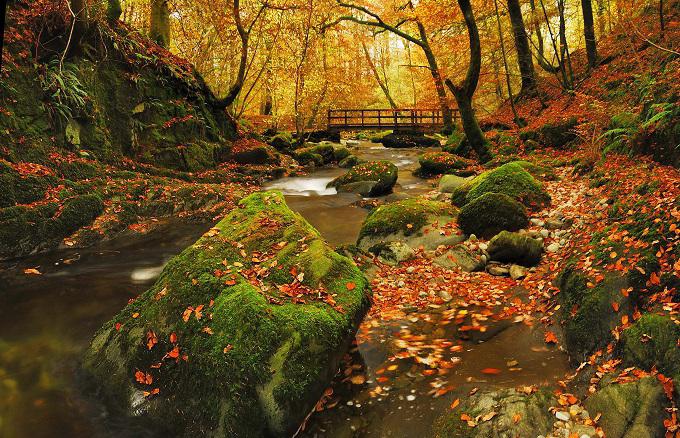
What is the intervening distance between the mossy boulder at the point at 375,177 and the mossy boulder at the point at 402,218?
205 inches

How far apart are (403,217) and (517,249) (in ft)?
7.85

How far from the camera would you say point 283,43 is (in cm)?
2038

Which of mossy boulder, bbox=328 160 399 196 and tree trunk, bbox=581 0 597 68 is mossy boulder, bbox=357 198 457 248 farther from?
tree trunk, bbox=581 0 597 68

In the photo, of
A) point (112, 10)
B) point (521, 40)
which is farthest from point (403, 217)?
point (521, 40)

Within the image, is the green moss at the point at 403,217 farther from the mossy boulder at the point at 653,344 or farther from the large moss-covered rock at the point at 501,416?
the mossy boulder at the point at 653,344

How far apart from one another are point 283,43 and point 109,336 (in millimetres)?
18456

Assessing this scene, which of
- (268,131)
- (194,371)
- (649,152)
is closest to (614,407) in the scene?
(194,371)

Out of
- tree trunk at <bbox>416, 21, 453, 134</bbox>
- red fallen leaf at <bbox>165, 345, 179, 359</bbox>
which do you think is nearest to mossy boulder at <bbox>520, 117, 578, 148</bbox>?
tree trunk at <bbox>416, 21, 453, 134</bbox>

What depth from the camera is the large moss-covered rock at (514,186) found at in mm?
8648

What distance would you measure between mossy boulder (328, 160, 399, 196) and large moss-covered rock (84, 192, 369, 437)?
9134mm

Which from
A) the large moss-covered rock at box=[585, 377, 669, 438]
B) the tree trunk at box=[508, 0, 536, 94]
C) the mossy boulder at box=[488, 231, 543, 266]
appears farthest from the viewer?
the tree trunk at box=[508, 0, 536, 94]

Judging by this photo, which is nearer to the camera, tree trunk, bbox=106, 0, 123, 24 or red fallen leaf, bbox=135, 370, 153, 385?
red fallen leaf, bbox=135, 370, 153, 385

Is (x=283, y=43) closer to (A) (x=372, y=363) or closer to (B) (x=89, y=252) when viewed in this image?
(B) (x=89, y=252)

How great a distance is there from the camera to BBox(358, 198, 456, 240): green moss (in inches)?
328
